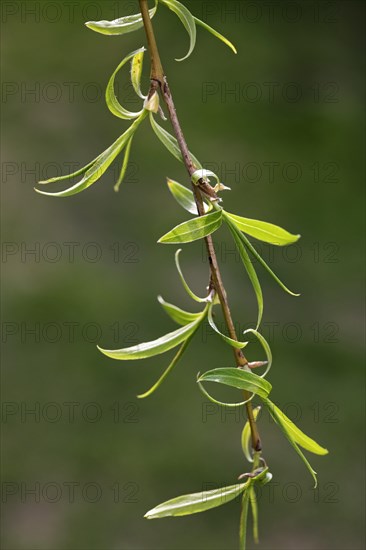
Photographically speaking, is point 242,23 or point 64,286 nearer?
point 64,286

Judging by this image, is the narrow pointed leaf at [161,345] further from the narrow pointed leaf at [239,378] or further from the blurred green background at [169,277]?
the blurred green background at [169,277]

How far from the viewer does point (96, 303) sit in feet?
7.55

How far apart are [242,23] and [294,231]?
84 centimetres

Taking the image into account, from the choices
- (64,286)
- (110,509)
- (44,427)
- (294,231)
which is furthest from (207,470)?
(294,231)

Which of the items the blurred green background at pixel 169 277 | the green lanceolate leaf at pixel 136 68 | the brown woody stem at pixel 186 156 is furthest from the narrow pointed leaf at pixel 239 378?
the blurred green background at pixel 169 277

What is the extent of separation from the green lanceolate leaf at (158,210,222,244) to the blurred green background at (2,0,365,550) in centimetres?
168

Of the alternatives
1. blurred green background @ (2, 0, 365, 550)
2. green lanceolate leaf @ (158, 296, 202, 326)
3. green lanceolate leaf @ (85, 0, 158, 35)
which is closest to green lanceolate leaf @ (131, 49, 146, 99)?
green lanceolate leaf @ (85, 0, 158, 35)

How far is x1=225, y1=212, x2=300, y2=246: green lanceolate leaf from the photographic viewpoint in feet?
1.42

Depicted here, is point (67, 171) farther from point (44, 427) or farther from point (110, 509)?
point (110, 509)

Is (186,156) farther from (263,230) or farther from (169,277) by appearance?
(169,277)

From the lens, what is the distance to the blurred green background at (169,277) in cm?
204

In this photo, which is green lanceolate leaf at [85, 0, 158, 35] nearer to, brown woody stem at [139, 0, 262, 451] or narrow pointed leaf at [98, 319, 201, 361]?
brown woody stem at [139, 0, 262, 451]

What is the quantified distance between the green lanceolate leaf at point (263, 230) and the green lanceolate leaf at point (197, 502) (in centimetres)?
14

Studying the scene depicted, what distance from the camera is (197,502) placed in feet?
1.53
